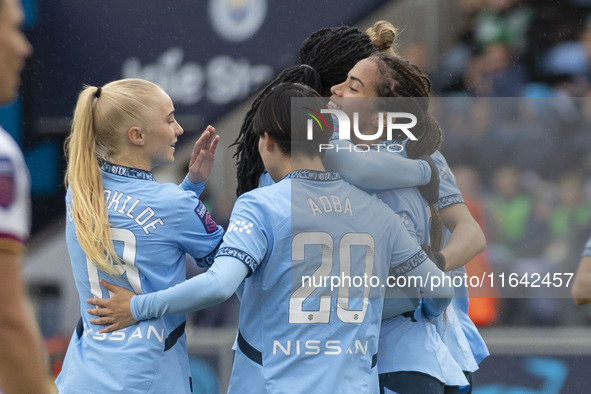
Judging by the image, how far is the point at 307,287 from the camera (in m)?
2.35

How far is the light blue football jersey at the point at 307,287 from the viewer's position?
2.30m

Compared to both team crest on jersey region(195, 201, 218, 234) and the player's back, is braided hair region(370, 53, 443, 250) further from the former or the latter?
team crest on jersey region(195, 201, 218, 234)

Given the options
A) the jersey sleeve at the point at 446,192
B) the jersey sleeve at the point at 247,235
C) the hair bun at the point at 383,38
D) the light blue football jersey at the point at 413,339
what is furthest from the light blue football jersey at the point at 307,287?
the hair bun at the point at 383,38

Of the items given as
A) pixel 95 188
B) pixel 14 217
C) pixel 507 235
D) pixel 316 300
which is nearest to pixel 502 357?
pixel 507 235

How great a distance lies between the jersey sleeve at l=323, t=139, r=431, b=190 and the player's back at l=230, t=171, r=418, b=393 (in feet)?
0.16

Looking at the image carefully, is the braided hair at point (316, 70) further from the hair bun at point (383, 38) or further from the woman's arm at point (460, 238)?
the woman's arm at point (460, 238)

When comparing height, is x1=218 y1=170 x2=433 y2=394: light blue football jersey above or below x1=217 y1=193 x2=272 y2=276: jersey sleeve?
below

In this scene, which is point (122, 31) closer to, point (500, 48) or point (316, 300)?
point (500, 48)

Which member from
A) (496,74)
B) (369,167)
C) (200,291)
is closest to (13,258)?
(200,291)

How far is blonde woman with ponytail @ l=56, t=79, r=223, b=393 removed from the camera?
2.34m

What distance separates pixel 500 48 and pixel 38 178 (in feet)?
10.8

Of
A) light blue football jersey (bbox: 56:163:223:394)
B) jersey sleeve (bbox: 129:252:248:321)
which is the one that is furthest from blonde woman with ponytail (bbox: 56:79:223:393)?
jersey sleeve (bbox: 129:252:248:321)

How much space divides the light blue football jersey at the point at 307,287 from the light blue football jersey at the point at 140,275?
0.55ft

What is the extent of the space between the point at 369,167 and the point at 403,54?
3.45 metres
